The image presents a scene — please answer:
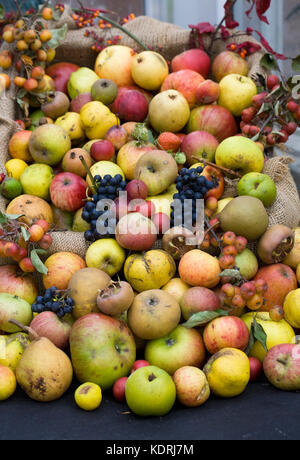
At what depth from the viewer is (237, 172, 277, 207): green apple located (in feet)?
6.76

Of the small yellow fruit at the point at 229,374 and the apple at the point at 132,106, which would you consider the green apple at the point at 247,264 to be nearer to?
the small yellow fruit at the point at 229,374

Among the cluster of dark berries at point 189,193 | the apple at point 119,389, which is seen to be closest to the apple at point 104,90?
the cluster of dark berries at point 189,193

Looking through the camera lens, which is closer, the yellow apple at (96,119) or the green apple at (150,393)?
the green apple at (150,393)

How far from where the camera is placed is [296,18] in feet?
11.1

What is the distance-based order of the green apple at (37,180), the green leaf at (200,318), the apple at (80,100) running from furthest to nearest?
1. the apple at (80,100)
2. the green apple at (37,180)
3. the green leaf at (200,318)

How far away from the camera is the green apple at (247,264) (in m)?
1.95

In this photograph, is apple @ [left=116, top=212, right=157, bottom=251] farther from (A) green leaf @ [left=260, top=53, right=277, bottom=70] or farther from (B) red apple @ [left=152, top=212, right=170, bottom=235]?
(A) green leaf @ [left=260, top=53, right=277, bottom=70]

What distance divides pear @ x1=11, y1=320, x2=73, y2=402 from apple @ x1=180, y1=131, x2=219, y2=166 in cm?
111

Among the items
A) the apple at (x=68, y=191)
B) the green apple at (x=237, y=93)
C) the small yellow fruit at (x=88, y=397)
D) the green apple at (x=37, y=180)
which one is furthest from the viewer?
the green apple at (x=237, y=93)

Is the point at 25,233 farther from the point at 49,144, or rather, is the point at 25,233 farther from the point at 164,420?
the point at 164,420

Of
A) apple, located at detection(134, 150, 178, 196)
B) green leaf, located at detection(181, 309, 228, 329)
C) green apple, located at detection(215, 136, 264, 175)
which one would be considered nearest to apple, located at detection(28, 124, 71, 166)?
apple, located at detection(134, 150, 178, 196)

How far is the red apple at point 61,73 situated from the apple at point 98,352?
1.54 m
